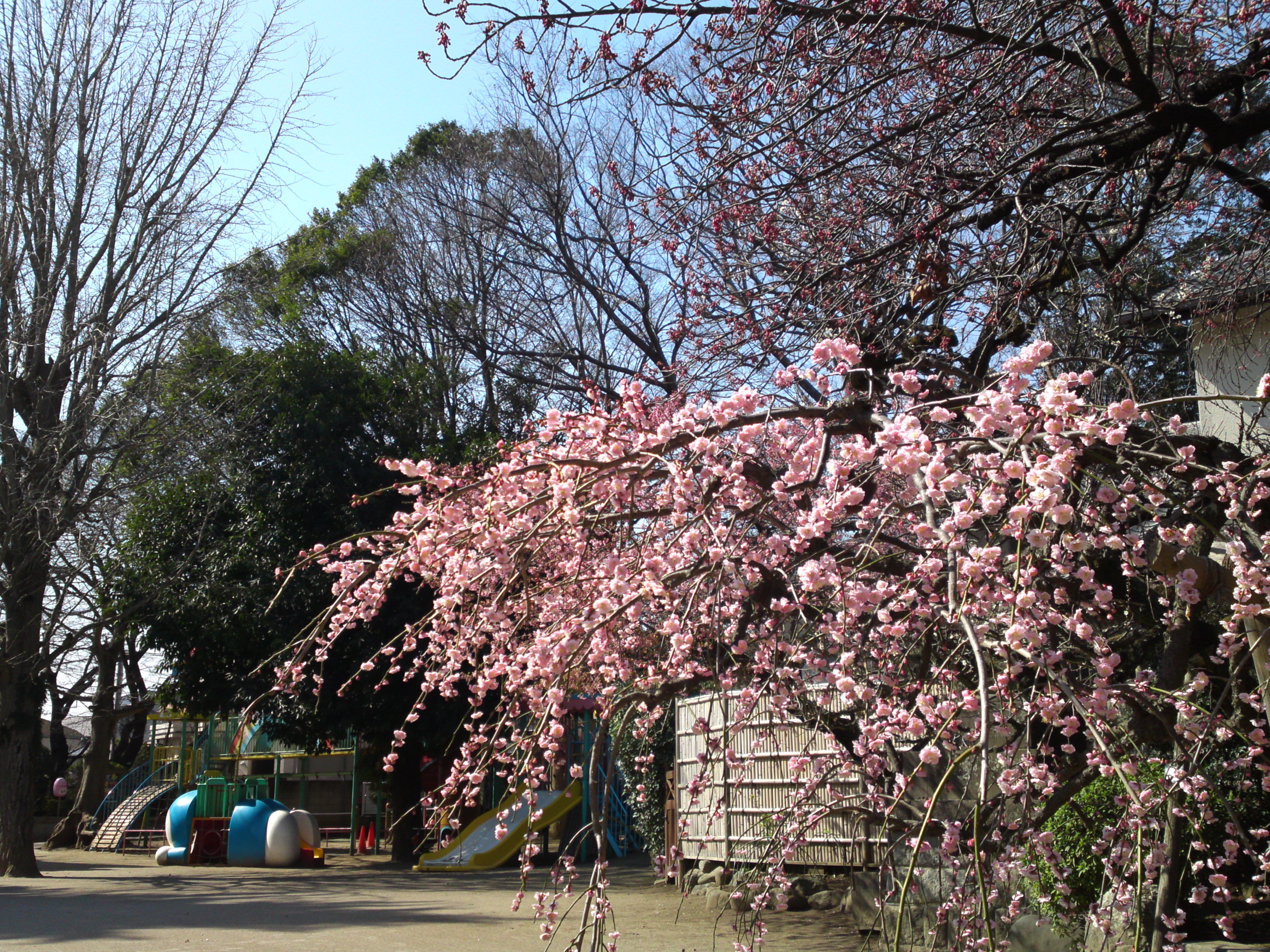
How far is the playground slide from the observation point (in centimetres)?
1354

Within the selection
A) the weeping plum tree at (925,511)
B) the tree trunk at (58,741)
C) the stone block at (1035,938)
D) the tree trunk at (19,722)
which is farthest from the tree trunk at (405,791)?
the tree trunk at (58,741)

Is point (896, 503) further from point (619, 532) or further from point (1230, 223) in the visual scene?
point (1230, 223)

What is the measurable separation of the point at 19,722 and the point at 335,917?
657 centimetres

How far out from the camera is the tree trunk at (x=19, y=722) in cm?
1216

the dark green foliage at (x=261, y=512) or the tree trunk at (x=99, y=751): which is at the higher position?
the dark green foliage at (x=261, y=512)

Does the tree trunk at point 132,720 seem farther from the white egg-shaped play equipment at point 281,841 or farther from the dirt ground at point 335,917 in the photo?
the dirt ground at point 335,917

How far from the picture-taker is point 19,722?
489 inches

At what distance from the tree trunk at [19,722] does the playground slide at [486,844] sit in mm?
4911

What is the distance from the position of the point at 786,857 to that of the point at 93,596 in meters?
16.1

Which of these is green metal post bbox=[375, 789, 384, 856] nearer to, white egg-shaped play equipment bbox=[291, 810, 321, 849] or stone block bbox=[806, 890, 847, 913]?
white egg-shaped play equipment bbox=[291, 810, 321, 849]

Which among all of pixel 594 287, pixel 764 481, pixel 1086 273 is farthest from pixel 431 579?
pixel 594 287

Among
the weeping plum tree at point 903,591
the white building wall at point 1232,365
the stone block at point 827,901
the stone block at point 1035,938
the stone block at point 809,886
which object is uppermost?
the white building wall at point 1232,365

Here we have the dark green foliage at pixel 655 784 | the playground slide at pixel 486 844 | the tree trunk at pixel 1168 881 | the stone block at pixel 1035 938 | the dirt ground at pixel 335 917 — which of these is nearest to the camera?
the tree trunk at pixel 1168 881

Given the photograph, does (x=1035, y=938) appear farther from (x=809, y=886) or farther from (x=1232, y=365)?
(x=1232, y=365)
